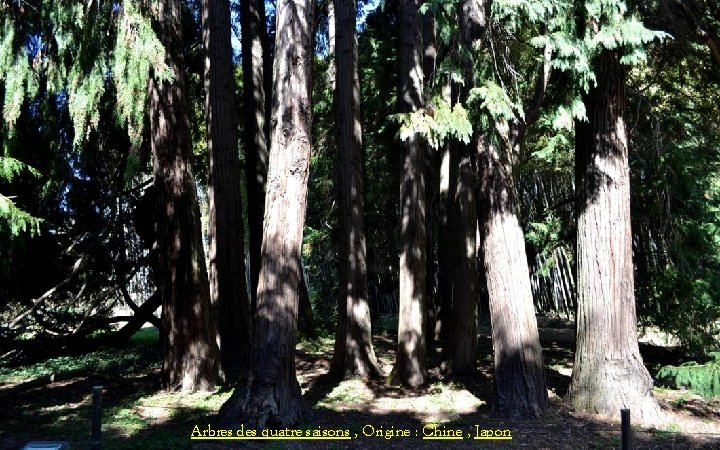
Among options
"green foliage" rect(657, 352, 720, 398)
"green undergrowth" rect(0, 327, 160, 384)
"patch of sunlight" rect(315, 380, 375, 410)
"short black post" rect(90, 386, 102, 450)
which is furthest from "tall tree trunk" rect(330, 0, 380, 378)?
"short black post" rect(90, 386, 102, 450)

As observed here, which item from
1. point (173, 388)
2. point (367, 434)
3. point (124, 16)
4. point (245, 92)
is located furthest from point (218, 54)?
point (367, 434)

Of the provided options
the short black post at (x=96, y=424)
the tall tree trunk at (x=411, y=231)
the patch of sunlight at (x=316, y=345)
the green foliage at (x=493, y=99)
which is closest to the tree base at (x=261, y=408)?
the short black post at (x=96, y=424)

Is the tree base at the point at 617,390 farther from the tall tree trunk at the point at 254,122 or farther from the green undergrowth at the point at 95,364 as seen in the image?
the green undergrowth at the point at 95,364

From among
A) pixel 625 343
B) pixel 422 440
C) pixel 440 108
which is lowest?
pixel 422 440

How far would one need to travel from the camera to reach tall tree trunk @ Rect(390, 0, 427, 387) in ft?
36.0

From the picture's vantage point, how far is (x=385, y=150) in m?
16.9

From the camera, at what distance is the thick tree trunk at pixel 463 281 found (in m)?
11.4

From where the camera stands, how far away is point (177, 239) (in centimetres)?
1071

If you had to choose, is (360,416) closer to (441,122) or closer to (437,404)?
(437,404)

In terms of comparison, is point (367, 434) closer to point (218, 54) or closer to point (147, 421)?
point (147, 421)

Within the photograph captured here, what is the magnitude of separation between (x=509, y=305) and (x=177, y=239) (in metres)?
5.35

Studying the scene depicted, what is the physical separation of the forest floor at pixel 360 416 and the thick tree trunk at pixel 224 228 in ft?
4.78

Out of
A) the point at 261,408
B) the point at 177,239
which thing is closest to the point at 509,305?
the point at 261,408

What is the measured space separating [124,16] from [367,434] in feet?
20.7
